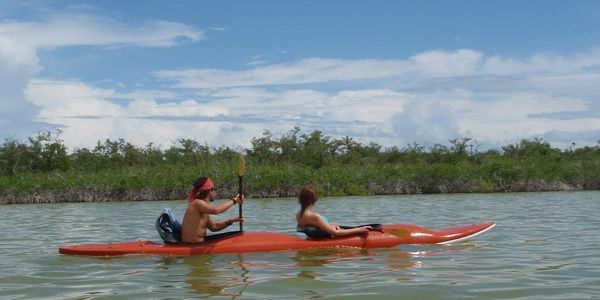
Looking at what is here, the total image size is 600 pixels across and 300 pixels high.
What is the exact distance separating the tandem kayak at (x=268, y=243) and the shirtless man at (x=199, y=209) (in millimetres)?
154

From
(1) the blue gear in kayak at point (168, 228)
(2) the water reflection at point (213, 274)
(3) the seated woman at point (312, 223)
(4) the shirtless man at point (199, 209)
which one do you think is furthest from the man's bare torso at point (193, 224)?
(3) the seated woman at point (312, 223)

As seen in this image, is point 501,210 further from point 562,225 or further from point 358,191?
point 358,191

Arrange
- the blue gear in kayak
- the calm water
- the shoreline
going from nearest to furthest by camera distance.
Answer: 1. the calm water
2. the blue gear in kayak
3. the shoreline

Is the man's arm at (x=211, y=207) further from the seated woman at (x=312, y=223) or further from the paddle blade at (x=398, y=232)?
the paddle blade at (x=398, y=232)

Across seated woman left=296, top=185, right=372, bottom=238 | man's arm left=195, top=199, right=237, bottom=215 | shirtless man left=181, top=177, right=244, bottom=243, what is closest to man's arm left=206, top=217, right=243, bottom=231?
shirtless man left=181, top=177, right=244, bottom=243

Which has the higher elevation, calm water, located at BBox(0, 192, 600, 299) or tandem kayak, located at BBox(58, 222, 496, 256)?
tandem kayak, located at BBox(58, 222, 496, 256)

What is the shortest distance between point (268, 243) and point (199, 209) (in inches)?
37.5

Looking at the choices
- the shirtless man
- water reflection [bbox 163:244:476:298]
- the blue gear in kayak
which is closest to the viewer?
water reflection [bbox 163:244:476:298]

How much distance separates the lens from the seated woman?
8164mm

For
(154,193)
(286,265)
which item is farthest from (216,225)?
(154,193)

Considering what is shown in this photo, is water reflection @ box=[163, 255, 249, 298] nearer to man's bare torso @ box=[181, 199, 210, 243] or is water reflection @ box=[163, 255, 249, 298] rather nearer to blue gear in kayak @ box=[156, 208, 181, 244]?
man's bare torso @ box=[181, 199, 210, 243]

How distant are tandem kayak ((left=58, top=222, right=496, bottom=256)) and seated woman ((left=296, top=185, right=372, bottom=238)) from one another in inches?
3.0

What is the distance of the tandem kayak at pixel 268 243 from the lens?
25.8 feet

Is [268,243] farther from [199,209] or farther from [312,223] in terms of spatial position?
[199,209]
